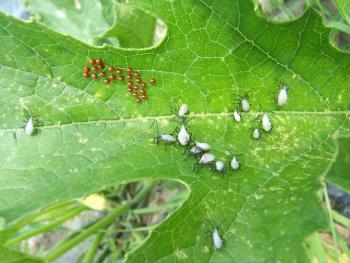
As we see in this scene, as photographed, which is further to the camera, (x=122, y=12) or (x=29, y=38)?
(x=122, y=12)

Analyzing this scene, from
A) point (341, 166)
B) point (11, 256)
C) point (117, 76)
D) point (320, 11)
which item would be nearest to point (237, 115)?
point (117, 76)

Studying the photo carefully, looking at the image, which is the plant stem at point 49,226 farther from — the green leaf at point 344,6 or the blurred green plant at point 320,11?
the green leaf at point 344,6

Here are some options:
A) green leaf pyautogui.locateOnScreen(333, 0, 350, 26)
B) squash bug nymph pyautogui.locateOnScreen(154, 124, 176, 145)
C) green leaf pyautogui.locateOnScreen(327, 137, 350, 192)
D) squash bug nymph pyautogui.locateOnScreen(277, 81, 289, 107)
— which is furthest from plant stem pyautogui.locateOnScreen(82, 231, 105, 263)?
green leaf pyautogui.locateOnScreen(333, 0, 350, 26)

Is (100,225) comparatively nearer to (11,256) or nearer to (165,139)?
(11,256)

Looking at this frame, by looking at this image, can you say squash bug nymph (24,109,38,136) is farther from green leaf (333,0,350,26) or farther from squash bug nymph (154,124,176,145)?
green leaf (333,0,350,26)

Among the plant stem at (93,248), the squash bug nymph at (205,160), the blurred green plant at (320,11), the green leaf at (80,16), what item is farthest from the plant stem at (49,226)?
the blurred green plant at (320,11)

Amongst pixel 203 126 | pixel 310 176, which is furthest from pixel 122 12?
pixel 310 176

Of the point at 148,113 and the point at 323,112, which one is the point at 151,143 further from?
the point at 323,112

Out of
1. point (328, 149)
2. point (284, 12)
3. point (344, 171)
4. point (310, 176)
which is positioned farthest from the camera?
point (284, 12)
